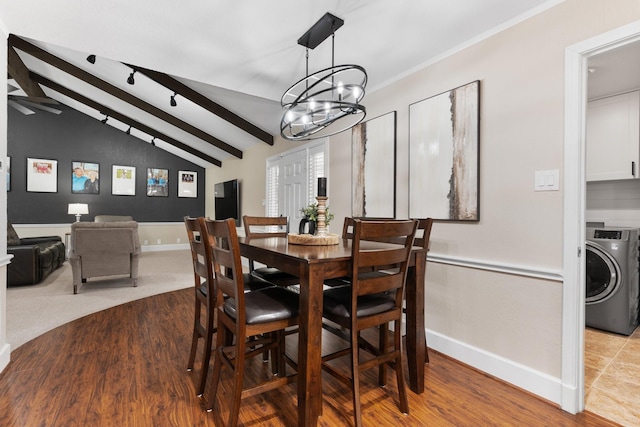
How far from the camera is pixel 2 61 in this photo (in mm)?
2113

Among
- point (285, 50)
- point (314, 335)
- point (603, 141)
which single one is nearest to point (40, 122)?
point (285, 50)

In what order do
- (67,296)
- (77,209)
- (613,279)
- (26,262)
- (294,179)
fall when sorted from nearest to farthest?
(613,279)
(67,296)
(26,262)
(294,179)
(77,209)

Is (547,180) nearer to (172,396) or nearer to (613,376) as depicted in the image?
(613,376)

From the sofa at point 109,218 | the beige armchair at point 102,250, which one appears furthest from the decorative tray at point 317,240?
the sofa at point 109,218

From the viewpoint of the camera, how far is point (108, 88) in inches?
200

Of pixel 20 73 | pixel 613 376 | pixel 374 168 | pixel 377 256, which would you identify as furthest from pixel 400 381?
pixel 20 73

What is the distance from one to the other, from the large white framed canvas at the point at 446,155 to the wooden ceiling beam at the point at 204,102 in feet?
10.5

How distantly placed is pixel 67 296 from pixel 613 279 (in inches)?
234

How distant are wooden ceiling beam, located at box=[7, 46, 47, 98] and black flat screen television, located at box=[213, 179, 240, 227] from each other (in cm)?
369

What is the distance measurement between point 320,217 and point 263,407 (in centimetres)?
113

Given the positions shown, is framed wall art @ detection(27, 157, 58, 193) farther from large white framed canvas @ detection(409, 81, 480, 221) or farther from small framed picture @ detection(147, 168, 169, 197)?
large white framed canvas @ detection(409, 81, 480, 221)

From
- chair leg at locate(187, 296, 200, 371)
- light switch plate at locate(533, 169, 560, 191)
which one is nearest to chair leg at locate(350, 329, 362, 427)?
chair leg at locate(187, 296, 200, 371)

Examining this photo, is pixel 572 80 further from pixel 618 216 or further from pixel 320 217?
pixel 618 216

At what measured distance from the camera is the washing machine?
2.69 m
